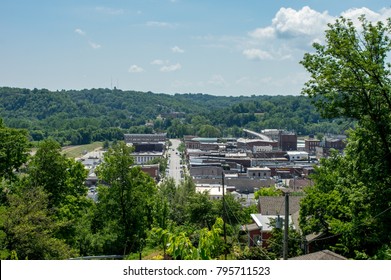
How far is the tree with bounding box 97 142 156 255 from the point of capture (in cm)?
1658

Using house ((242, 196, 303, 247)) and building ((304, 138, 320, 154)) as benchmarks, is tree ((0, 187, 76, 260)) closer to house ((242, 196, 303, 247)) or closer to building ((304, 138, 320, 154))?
house ((242, 196, 303, 247))

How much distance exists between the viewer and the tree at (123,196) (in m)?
16.6

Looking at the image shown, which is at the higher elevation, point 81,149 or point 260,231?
point 260,231

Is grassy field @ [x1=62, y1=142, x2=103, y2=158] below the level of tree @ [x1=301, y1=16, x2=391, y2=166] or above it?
below

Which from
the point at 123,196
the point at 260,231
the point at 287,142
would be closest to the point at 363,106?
the point at 123,196

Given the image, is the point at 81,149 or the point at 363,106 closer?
the point at 363,106

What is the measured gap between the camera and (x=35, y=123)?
5901 inches

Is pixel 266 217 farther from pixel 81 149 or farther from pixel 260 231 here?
pixel 81 149

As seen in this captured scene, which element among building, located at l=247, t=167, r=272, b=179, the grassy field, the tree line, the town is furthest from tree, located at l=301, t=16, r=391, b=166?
the grassy field

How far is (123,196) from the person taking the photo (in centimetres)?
1678

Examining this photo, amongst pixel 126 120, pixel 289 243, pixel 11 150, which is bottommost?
pixel 289 243

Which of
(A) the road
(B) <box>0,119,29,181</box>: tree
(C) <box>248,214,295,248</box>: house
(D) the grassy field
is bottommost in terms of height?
(A) the road

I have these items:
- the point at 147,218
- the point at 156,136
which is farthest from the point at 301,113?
→ the point at 147,218
